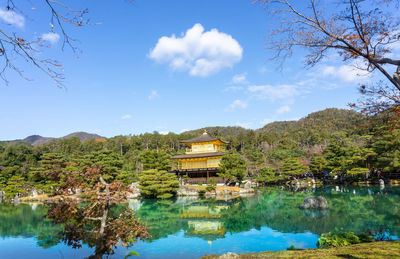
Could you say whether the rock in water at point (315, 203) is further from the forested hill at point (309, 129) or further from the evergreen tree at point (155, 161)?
the evergreen tree at point (155, 161)

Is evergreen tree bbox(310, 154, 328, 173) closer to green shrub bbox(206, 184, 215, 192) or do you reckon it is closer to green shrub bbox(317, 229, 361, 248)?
green shrub bbox(206, 184, 215, 192)

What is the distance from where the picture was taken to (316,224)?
28.9ft

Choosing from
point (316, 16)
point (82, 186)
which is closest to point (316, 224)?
point (316, 16)

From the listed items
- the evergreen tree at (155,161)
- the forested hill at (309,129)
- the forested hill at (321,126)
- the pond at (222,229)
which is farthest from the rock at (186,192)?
the forested hill at (321,126)

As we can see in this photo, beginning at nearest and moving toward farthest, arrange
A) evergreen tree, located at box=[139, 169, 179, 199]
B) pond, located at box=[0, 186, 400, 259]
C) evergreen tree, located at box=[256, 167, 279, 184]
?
1. pond, located at box=[0, 186, 400, 259]
2. evergreen tree, located at box=[139, 169, 179, 199]
3. evergreen tree, located at box=[256, 167, 279, 184]

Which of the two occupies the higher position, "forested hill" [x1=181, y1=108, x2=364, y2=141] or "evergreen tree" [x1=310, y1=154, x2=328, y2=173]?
"forested hill" [x1=181, y1=108, x2=364, y2=141]

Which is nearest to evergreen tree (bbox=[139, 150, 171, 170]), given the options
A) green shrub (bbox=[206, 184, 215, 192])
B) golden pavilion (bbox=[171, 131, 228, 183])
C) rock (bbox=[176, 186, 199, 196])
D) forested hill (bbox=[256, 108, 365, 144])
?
golden pavilion (bbox=[171, 131, 228, 183])

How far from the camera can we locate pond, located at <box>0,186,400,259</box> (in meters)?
6.67

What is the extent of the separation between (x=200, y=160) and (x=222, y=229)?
15702 mm

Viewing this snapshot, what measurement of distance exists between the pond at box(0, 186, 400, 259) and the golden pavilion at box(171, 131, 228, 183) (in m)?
9.81

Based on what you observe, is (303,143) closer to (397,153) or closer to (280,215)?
(397,153)

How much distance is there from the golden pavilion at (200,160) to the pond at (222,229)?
9813 millimetres

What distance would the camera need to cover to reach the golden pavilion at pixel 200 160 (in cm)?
2352

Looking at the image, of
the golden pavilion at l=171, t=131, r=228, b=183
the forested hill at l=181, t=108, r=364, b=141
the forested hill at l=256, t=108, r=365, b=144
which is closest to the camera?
the forested hill at l=256, t=108, r=365, b=144
